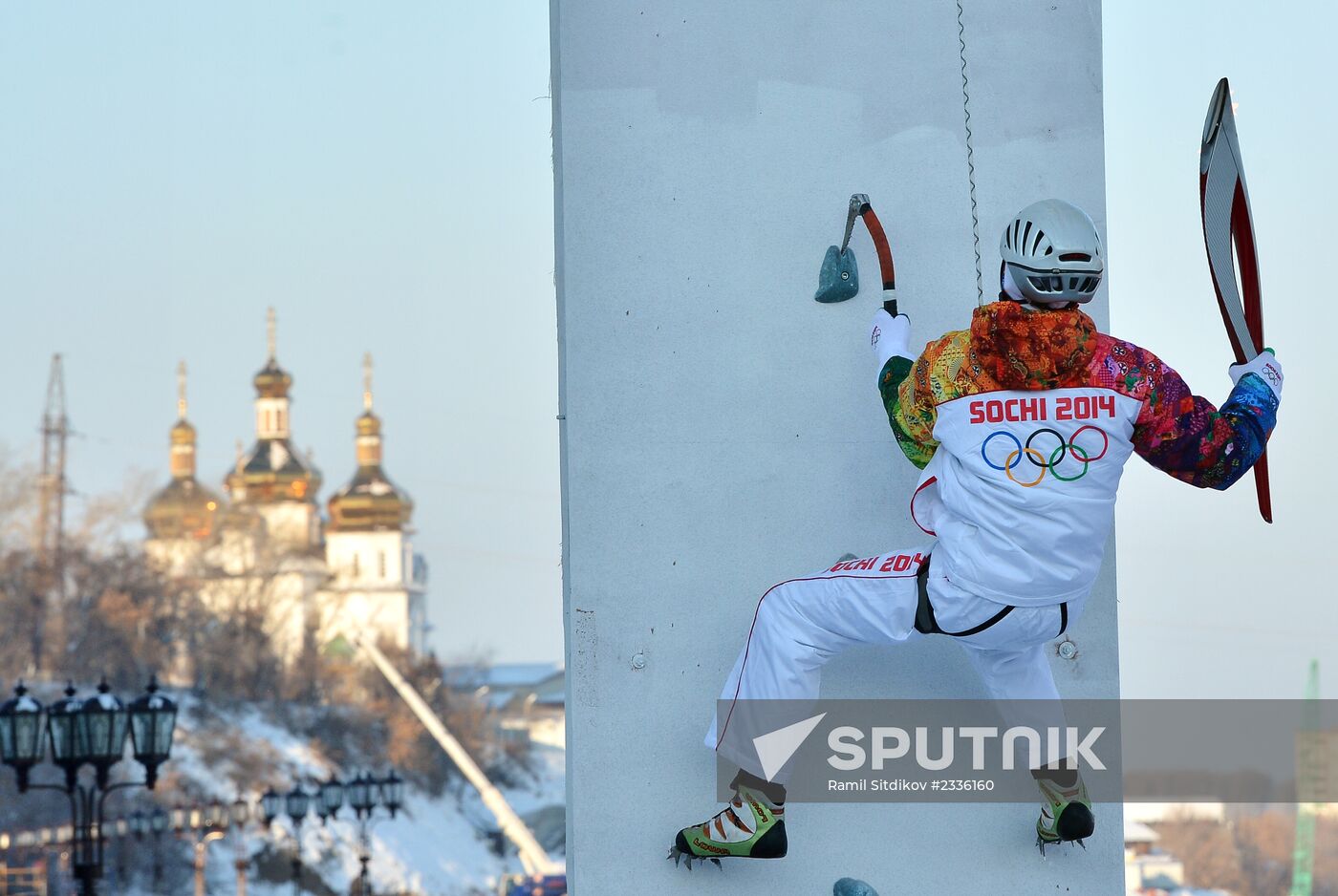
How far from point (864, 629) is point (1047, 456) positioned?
0.46m

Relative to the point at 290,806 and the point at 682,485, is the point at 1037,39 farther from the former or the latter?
the point at 290,806

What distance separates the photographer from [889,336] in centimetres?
332

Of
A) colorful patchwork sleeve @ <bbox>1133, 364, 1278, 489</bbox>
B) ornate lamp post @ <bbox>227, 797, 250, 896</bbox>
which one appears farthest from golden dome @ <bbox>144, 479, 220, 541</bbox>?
colorful patchwork sleeve @ <bbox>1133, 364, 1278, 489</bbox>

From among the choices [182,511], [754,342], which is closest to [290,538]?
[182,511]

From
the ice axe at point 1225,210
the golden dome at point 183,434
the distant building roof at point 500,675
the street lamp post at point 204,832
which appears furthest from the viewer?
the golden dome at point 183,434

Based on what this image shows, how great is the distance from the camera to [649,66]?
377 cm

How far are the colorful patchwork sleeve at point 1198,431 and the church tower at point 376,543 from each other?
64561mm

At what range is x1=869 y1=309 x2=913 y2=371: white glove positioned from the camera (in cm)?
329

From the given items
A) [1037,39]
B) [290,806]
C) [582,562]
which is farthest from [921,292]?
[290,806]

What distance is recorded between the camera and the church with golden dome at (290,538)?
52.5 m

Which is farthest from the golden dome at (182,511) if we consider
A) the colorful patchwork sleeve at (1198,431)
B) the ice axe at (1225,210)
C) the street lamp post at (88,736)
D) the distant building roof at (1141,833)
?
the colorful patchwork sleeve at (1198,431)

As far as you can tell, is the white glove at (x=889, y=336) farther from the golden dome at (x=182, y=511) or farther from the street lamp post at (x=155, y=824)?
the golden dome at (x=182, y=511)

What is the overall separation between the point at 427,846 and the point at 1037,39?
151ft

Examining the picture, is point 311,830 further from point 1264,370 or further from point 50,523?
point 1264,370
